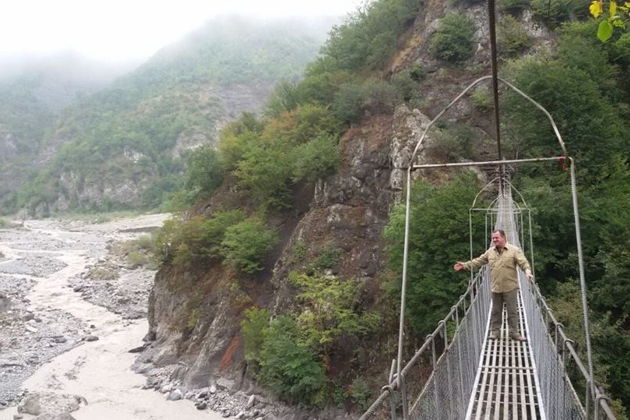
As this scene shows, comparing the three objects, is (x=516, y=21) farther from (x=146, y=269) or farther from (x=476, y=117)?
(x=146, y=269)

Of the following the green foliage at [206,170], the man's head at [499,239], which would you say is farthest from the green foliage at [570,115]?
the green foliage at [206,170]

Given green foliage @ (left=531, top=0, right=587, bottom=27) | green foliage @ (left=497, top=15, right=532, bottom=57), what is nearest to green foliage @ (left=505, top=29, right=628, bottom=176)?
green foliage @ (left=497, top=15, right=532, bottom=57)

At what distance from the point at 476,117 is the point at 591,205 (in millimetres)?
7754

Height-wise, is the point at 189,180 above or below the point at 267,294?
above

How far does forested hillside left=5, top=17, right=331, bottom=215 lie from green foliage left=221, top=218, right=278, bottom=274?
56.3m

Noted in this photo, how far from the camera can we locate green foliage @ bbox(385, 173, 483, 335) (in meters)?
12.2

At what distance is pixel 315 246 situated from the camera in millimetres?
17859

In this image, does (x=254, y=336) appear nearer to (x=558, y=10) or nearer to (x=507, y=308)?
(x=507, y=308)

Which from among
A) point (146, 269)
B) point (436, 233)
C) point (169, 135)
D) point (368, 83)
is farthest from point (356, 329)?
point (169, 135)

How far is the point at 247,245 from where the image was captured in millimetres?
19391

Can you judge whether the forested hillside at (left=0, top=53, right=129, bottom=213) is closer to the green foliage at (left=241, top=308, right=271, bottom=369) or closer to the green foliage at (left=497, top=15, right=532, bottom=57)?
the green foliage at (left=241, top=308, right=271, bottom=369)

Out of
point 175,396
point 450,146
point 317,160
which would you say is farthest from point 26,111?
point 450,146

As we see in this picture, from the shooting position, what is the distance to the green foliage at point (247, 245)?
19328 millimetres

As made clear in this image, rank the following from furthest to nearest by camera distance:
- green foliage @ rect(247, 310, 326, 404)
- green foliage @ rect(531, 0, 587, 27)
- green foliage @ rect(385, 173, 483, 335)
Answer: green foliage @ rect(531, 0, 587, 27)
green foliage @ rect(247, 310, 326, 404)
green foliage @ rect(385, 173, 483, 335)
